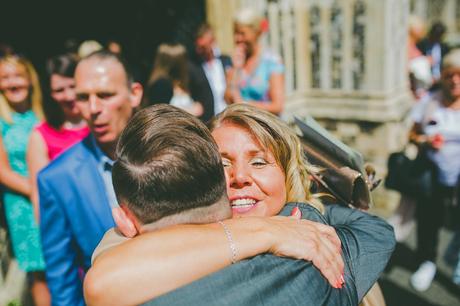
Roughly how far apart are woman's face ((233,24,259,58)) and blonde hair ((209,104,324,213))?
2662 mm

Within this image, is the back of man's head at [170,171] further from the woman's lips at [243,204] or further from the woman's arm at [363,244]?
the woman's arm at [363,244]

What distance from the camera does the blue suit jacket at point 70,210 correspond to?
75.3 inches

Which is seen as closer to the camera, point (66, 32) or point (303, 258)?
point (303, 258)

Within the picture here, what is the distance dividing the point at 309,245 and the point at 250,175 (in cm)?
39

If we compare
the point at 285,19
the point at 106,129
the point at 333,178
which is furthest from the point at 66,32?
the point at 333,178

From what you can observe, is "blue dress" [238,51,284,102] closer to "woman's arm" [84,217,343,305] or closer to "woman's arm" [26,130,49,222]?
"woman's arm" [26,130,49,222]

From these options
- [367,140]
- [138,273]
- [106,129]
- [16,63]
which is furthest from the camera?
[367,140]

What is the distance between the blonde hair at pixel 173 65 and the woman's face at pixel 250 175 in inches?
113

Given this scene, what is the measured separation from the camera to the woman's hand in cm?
120

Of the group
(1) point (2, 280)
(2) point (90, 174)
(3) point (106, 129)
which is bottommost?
(1) point (2, 280)

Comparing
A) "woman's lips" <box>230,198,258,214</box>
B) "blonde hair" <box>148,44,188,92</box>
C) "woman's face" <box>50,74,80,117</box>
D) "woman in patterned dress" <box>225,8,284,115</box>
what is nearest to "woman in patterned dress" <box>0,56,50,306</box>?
"woman's face" <box>50,74,80,117</box>

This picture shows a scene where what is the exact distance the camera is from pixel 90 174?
6.42ft

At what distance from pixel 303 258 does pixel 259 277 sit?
5.6 inches

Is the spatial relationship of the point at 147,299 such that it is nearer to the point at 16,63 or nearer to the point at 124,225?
the point at 124,225
